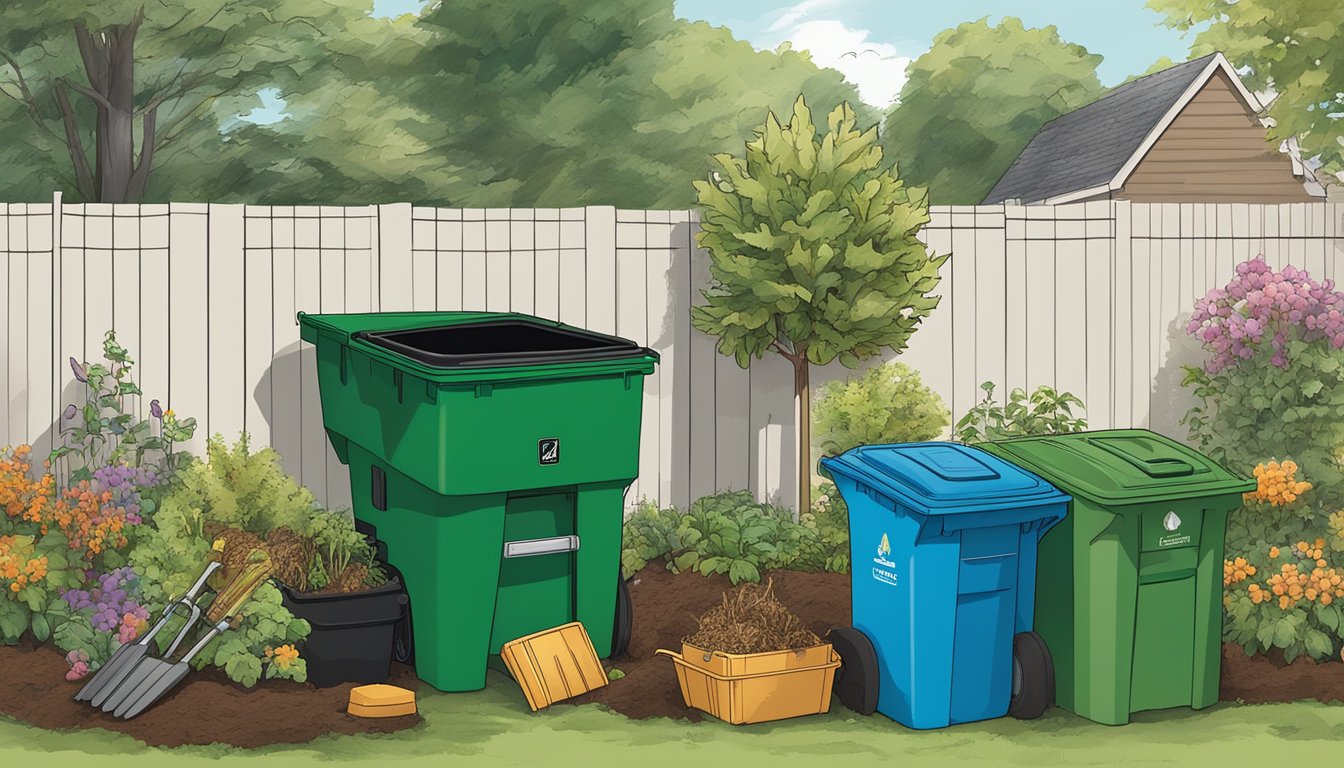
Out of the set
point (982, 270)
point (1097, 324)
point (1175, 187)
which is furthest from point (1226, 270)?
point (1175, 187)

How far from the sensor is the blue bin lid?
18.4ft

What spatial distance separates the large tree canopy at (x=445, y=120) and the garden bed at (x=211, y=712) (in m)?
16.4

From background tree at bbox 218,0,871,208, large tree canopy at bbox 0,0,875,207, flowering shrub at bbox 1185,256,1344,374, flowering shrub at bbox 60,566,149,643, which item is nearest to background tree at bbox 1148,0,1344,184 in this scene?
flowering shrub at bbox 1185,256,1344,374

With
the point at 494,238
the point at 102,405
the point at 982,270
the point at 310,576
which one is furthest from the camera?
the point at 982,270

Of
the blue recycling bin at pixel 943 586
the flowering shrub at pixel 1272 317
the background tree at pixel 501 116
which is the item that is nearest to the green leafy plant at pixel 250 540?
the blue recycling bin at pixel 943 586

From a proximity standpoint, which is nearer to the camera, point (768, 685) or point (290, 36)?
point (768, 685)

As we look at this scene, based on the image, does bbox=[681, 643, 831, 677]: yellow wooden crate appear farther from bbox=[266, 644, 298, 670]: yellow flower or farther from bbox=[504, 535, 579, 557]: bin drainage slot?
bbox=[266, 644, 298, 670]: yellow flower

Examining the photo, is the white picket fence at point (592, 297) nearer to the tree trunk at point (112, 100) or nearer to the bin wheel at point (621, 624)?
the bin wheel at point (621, 624)

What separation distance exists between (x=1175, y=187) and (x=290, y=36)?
12.7m

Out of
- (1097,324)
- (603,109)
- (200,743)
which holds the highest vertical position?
(603,109)

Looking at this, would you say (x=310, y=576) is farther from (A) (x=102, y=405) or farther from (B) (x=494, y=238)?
(B) (x=494, y=238)

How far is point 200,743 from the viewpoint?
5.54 meters

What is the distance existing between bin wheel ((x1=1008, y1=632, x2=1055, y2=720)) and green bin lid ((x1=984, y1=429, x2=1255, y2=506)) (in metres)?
0.63

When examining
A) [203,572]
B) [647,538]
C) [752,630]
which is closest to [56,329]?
[203,572]
